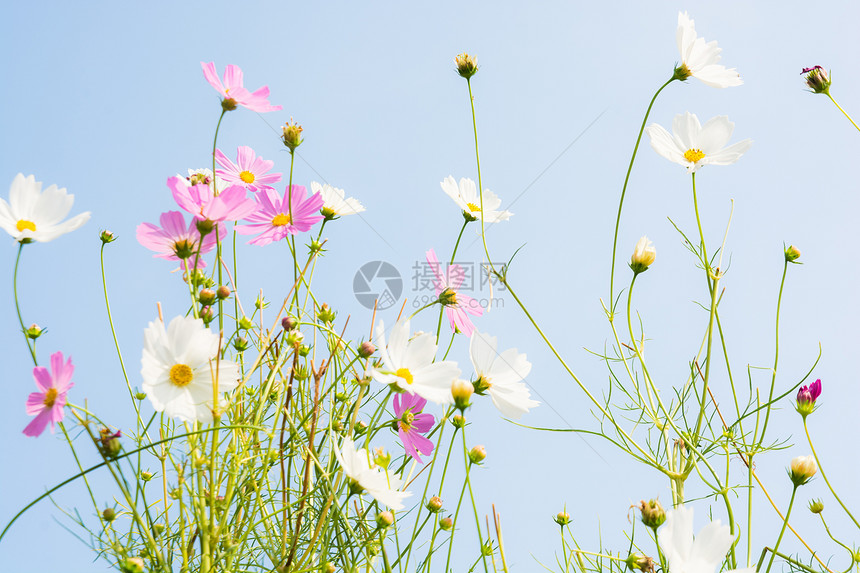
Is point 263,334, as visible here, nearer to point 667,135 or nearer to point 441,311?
point 441,311

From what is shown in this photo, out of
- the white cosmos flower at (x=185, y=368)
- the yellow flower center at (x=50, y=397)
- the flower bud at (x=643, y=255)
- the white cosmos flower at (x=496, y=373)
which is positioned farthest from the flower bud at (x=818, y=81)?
the yellow flower center at (x=50, y=397)

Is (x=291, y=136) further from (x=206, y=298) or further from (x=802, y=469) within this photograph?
(x=802, y=469)

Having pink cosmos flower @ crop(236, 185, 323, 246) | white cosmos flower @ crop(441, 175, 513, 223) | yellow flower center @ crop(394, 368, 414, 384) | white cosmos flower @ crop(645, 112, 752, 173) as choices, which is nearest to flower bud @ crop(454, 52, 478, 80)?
white cosmos flower @ crop(441, 175, 513, 223)

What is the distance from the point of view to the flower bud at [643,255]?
852 millimetres

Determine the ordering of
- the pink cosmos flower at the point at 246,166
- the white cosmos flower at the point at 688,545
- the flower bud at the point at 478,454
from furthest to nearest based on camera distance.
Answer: the pink cosmos flower at the point at 246,166 → the flower bud at the point at 478,454 → the white cosmos flower at the point at 688,545

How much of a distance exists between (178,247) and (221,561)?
0.32m

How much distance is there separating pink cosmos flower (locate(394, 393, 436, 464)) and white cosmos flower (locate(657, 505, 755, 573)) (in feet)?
0.92

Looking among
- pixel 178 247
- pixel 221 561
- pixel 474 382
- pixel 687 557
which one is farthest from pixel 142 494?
pixel 687 557

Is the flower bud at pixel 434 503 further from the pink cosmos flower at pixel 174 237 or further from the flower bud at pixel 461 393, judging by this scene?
the pink cosmos flower at pixel 174 237

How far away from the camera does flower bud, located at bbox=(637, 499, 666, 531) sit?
61 cm

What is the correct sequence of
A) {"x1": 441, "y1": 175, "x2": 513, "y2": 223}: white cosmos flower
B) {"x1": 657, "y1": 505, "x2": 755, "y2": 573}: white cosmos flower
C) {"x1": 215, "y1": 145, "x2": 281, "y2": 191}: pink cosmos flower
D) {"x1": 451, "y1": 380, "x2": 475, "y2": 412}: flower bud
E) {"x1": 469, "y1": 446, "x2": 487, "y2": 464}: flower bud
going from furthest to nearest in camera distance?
{"x1": 441, "y1": 175, "x2": 513, "y2": 223}: white cosmos flower → {"x1": 215, "y1": 145, "x2": 281, "y2": 191}: pink cosmos flower → {"x1": 469, "y1": 446, "x2": 487, "y2": 464}: flower bud → {"x1": 451, "y1": 380, "x2": 475, "y2": 412}: flower bud → {"x1": 657, "y1": 505, "x2": 755, "y2": 573}: white cosmos flower

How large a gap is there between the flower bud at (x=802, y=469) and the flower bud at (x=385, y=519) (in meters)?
0.48

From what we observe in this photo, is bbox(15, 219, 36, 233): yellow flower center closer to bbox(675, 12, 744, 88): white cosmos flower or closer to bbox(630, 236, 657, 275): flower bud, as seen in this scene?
bbox(630, 236, 657, 275): flower bud

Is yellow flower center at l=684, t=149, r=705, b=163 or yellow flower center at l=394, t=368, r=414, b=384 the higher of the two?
yellow flower center at l=684, t=149, r=705, b=163
